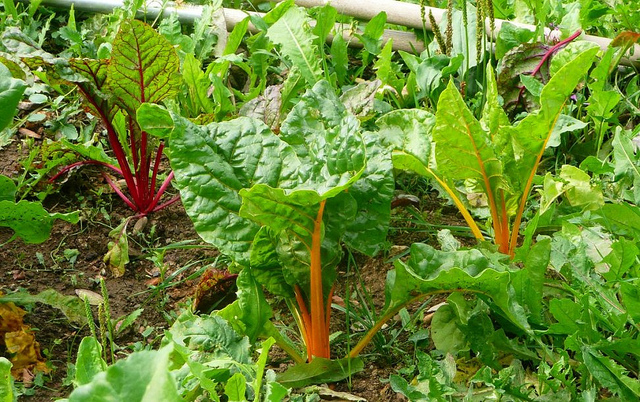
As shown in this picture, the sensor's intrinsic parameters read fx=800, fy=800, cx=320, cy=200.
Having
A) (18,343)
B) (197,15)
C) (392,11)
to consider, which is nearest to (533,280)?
(18,343)

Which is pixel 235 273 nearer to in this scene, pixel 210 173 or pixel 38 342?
pixel 210 173

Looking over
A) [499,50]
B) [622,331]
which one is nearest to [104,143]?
[499,50]

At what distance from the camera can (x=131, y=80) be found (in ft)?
8.20

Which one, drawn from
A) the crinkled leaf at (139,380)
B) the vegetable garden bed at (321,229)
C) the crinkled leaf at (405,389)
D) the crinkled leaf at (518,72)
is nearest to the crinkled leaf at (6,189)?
the vegetable garden bed at (321,229)

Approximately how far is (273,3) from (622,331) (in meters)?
2.33

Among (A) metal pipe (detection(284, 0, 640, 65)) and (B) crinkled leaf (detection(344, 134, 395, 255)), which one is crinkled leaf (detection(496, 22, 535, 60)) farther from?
(B) crinkled leaf (detection(344, 134, 395, 255))

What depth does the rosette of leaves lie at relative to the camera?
1904 mm

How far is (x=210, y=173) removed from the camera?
77.1 inches

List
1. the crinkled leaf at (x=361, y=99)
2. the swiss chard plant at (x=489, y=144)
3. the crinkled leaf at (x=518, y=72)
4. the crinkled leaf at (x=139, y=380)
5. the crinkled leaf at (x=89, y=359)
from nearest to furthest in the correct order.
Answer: the crinkled leaf at (x=139, y=380)
the crinkled leaf at (x=89, y=359)
the swiss chard plant at (x=489, y=144)
the crinkled leaf at (x=361, y=99)
the crinkled leaf at (x=518, y=72)

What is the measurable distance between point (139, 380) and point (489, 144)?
144 cm

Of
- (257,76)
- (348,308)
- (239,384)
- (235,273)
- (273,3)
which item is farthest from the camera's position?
(273,3)

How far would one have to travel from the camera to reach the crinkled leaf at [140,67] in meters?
2.44

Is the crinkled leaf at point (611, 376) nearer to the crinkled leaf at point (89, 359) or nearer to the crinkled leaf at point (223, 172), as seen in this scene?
the crinkled leaf at point (223, 172)

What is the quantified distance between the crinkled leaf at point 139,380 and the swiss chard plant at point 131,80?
1588 mm
